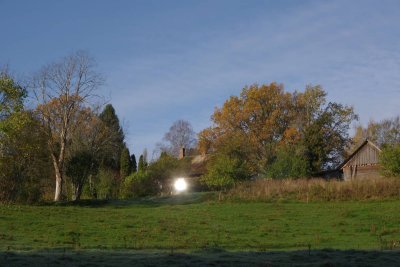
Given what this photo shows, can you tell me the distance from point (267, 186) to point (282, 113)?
28717 millimetres

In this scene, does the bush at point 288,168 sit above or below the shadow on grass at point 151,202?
above

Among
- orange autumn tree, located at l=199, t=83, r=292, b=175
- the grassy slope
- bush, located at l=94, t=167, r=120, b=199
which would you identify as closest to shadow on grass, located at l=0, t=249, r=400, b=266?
the grassy slope

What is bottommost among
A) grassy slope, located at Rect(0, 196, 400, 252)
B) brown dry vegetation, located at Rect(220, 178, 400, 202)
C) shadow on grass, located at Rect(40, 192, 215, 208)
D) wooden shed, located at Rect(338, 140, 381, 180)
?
grassy slope, located at Rect(0, 196, 400, 252)

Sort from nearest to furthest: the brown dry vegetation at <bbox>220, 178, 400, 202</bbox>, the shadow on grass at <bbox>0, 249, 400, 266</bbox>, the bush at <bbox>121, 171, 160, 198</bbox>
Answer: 1. the shadow on grass at <bbox>0, 249, 400, 266</bbox>
2. the brown dry vegetation at <bbox>220, 178, 400, 202</bbox>
3. the bush at <bbox>121, 171, 160, 198</bbox>

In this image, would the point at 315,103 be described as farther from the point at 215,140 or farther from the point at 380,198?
the point at 380,198

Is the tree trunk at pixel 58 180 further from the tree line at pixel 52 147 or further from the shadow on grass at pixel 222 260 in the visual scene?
the shadow on grass at pixel 222 260

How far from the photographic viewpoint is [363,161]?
56.8 meters

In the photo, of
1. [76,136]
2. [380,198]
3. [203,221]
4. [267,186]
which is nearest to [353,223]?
[203,221]

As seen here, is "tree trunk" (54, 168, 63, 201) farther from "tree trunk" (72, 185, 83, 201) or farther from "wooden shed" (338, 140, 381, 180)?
"wooden shed" (338, 140, 381, 180)

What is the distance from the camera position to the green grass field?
41.6ft

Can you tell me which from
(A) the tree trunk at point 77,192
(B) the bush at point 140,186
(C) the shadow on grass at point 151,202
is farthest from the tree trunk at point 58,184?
(B) the bush at point 140,186

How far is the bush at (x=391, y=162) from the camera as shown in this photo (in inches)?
1596

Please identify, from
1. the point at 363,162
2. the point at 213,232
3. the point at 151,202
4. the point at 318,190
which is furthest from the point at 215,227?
the point at 363,162

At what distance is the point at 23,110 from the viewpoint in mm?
38750
